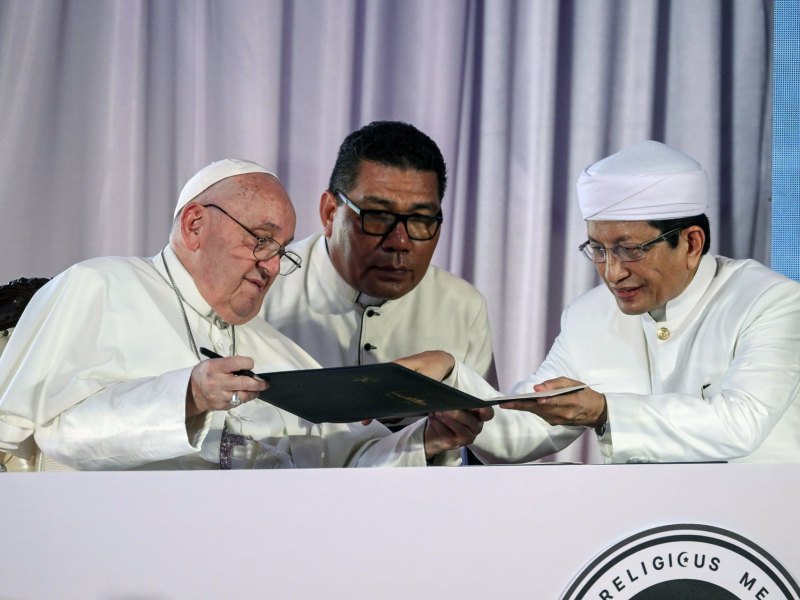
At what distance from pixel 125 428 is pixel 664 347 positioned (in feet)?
4.99

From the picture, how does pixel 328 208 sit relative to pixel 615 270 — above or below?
above

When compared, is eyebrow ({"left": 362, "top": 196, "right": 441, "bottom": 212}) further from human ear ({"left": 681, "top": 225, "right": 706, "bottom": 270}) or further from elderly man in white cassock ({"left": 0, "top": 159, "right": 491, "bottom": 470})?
human ear ({"left": 681, "top": 225, "right": 706, "bottom": 270})

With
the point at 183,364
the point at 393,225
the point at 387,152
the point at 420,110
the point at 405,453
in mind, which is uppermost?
the point at 420,110

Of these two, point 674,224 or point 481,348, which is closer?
point 674,224

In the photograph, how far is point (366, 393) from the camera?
1.66m

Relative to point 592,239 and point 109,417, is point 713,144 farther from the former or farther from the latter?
point 109,417

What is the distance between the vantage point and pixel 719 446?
212 centimetres

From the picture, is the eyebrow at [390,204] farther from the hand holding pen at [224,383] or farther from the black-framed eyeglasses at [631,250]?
the hand holding pen at [224,383]

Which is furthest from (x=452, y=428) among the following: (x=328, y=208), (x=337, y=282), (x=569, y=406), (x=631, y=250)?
(x=328, y=208)

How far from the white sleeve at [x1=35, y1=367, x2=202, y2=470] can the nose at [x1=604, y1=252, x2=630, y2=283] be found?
1.20 m

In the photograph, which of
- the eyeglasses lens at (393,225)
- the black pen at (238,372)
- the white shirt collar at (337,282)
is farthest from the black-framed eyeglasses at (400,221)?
the black pen at (238,372)

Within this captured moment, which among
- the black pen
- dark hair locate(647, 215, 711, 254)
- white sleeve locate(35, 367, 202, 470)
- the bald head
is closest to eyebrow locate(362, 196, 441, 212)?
the bald head

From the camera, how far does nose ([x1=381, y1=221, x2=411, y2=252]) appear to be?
9.42ft

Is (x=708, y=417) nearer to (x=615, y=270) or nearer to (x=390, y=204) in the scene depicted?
(x=615, y=270)
